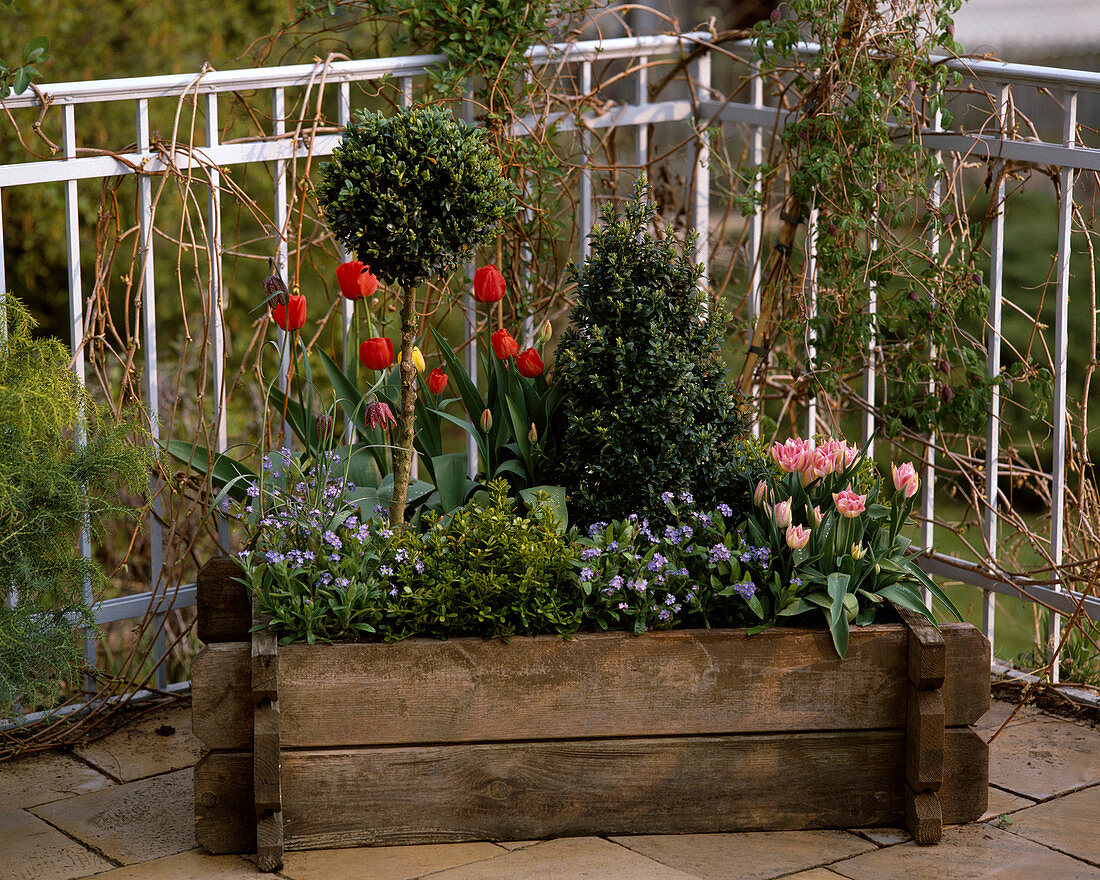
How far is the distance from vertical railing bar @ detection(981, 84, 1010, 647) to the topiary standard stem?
4.80ft

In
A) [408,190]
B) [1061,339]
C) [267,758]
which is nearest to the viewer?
[267,758]

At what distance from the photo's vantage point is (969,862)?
2346mm

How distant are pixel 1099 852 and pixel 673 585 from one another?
964 mm

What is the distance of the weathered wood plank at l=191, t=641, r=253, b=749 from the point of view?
2.30 metres

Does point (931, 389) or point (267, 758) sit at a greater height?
point (931, 389)

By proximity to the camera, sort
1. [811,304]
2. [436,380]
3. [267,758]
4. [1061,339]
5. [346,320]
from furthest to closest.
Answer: [811,304] < [346,320] < [1061,339] < [436,380] < [267,758]

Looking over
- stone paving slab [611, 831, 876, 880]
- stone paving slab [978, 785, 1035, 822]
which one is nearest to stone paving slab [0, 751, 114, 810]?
stone paving slab [611, 831, 876, 880]

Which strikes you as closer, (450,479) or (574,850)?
(574,850)

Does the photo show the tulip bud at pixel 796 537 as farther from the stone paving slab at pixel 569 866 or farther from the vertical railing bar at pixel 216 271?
the vertical railing bar at pixel 216 271

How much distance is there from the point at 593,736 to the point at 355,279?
1084 mm

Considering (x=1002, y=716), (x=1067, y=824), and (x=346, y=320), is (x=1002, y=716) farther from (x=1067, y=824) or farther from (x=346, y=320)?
(x=346, y=320)

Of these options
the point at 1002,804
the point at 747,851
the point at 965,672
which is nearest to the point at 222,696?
the point at 747,851

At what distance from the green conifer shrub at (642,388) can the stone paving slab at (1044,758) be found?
861 mm

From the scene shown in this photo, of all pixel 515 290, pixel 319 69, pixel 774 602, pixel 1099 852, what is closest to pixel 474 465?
pixel 515 290
